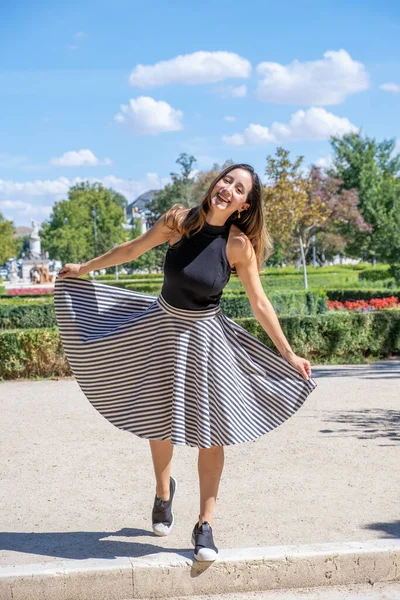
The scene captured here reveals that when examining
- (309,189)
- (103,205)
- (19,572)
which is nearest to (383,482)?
(19,572)

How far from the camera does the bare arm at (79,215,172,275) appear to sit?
3711 mm

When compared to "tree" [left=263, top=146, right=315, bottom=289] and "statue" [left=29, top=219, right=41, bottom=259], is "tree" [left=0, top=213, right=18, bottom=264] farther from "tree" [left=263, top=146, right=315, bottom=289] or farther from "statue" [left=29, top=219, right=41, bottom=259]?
"tree" [left=263, top=146, right=315, bottom=289]

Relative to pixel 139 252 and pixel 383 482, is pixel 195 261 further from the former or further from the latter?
pixel 383 482

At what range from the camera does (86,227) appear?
216ft

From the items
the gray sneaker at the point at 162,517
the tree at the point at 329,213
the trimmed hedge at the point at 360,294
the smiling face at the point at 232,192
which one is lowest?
the gray sneaker at the point at 162,517

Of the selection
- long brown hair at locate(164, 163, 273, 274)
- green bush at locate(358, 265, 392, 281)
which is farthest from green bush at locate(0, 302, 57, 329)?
green bush at locate(358, 265, 392, 281)

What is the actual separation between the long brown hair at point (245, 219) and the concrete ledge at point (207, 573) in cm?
126

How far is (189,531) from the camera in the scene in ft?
13.3

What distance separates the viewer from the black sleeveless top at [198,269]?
356 cm

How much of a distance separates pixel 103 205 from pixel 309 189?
3772cm

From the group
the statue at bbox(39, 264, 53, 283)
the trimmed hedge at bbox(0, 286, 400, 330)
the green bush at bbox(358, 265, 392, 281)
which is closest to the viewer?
the trimmed hedge at bbox(0, 286, 400, 330)

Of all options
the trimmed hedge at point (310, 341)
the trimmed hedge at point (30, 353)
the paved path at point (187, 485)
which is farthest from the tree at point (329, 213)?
the paved path at point (187, 485)

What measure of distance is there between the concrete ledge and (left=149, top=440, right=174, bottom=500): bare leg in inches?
14.8

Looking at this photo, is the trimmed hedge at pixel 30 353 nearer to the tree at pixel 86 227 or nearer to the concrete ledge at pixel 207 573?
the concrete ledge at pixel 207 573
